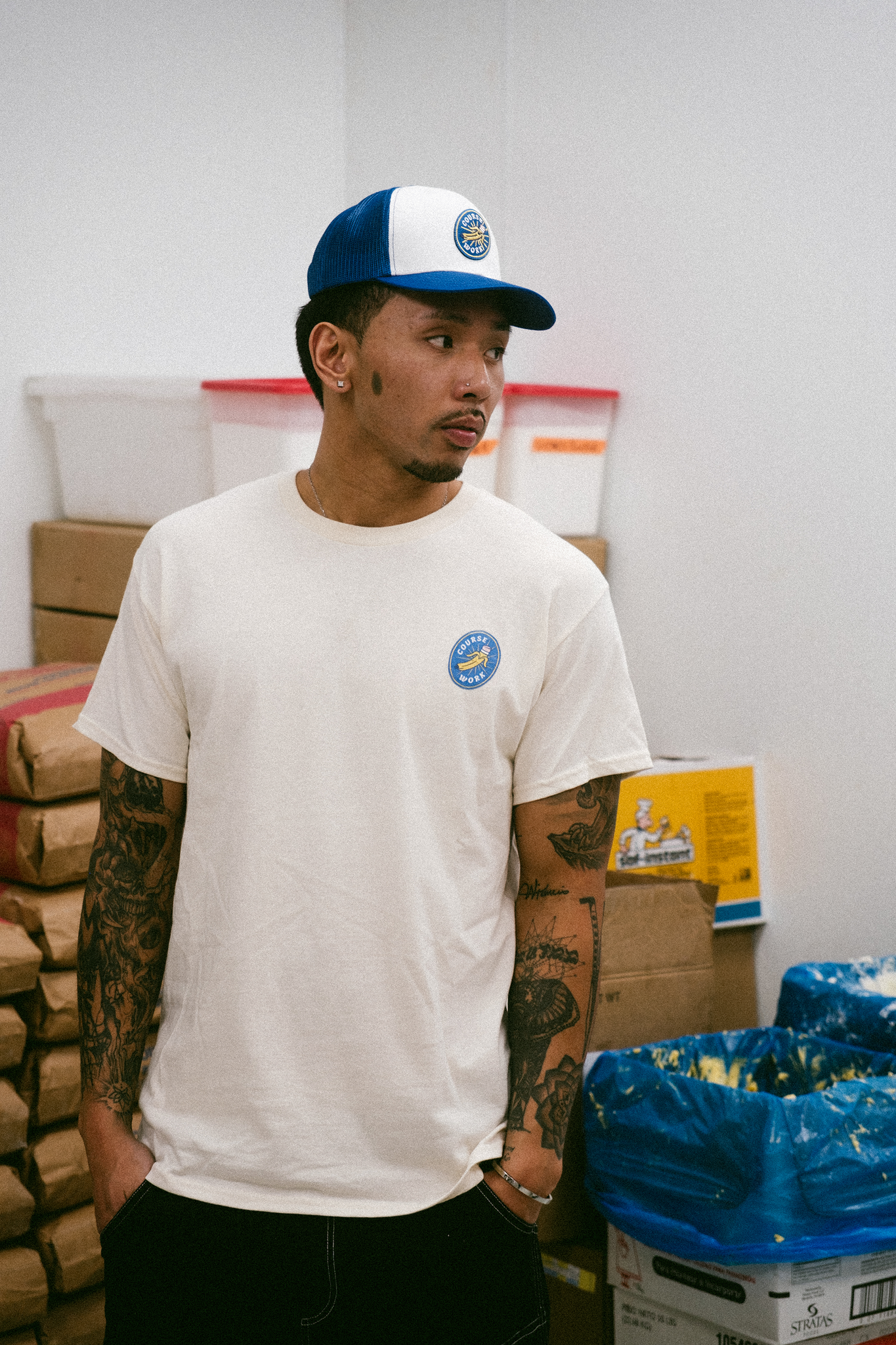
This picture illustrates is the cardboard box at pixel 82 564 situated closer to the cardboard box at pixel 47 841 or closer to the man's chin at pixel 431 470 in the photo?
the cardboard box at pixel 47 841

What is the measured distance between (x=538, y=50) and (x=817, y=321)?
3.10 feet

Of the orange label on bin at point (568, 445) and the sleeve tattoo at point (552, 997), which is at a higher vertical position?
the orange label on bin at point (568, 445)

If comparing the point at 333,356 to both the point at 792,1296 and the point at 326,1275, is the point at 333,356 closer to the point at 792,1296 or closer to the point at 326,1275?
the point at 326,1275

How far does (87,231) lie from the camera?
2.50 m

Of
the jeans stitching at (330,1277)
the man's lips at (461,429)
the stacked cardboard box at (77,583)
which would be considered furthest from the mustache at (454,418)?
the stacked cardboard box at (77,583)

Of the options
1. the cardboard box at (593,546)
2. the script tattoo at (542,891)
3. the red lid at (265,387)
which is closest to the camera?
the script tattoo at (542,891)

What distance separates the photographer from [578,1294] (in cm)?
193

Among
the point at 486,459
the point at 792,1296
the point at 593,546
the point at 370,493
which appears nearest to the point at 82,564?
the point at 486,459

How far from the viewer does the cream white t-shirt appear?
3.53 ft

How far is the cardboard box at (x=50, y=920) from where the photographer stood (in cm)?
186

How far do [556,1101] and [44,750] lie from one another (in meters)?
1.04

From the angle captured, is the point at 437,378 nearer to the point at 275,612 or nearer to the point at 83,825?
the point at 275,612

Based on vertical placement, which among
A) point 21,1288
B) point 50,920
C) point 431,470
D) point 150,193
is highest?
point 150,193

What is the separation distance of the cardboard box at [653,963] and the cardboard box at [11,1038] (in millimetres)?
895
